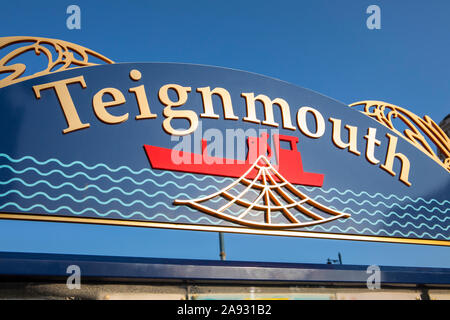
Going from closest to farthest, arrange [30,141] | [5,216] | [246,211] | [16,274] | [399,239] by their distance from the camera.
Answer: [16,274] → [5,216] → [30,141] → [246,211] → [399,239]

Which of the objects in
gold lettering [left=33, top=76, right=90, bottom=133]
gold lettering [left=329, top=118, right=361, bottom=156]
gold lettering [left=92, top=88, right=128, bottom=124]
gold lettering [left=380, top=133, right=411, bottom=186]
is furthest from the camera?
gold lettering [left=380, top=133, right=411, bottom=186]

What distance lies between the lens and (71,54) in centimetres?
488

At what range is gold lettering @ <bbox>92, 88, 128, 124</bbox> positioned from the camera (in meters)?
4.63

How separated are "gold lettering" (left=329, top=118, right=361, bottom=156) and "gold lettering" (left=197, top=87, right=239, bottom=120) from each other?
4.39 feet

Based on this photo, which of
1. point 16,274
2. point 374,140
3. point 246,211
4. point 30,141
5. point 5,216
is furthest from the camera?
point 374,140

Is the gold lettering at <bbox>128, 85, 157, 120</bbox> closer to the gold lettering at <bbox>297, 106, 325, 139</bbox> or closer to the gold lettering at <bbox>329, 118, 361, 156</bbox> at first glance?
the gold lettering at <bbox>297, 106, 325, 139</bbox>

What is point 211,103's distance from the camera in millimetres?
5191

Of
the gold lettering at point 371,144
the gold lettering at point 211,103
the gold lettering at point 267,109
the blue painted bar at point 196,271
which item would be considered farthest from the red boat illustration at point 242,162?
the blue painted bar at point 196,271

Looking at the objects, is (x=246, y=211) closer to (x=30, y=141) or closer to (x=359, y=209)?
(x=359, y=209)


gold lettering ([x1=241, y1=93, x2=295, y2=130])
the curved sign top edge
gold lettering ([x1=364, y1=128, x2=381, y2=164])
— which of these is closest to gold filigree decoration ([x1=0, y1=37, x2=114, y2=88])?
the curved sign top edge
